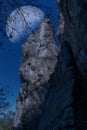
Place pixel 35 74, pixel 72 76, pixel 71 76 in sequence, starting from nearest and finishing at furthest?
pixel 72 76
pixel 71 76
pixel 35 74

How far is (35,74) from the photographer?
26.5 meters

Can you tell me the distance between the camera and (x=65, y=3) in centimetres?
1018

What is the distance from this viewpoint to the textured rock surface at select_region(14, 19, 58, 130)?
24347mm

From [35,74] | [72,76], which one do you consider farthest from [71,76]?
[35,74]

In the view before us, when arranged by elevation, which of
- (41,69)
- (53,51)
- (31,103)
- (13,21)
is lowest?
(13,21)

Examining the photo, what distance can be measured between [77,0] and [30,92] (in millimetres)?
18127

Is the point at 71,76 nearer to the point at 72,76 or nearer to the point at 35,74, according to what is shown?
the point at 72,76

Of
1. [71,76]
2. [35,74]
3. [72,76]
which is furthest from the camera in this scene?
[35,74]

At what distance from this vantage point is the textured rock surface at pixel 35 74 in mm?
24347

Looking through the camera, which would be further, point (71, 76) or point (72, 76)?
point (71, 76)

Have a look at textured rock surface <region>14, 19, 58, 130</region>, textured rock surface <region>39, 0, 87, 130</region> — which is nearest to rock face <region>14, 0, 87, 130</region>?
textured rock surface <region>39, 0, 87, 130</region>

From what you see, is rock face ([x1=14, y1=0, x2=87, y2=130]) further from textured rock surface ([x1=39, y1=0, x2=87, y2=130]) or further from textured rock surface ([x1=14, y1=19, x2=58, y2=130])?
textured rock surface ([x1=14, y1=19, x2=58, y2=130])

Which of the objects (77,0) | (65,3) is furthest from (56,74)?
(77,0)

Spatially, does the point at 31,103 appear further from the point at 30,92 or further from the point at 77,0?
the point at 77,0
